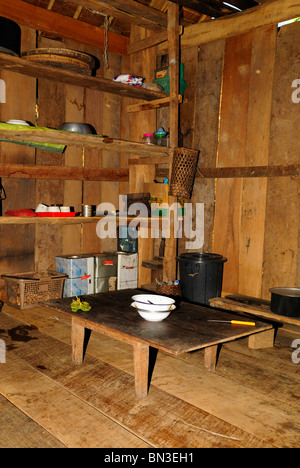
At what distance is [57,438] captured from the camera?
2.29 metres

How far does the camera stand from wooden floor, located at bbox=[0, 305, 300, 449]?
2326 mm

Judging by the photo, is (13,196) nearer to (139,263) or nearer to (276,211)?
(139,263)

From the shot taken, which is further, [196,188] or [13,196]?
[196,188]

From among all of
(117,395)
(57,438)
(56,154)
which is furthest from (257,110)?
(57,438)

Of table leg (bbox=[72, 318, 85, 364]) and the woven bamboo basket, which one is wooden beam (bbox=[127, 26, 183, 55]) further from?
table leg (bbox=[72, 318, 85, 364])

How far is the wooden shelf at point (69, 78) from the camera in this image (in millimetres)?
4207

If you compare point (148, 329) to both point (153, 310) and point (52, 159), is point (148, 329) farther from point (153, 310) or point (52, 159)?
point (52, 159)

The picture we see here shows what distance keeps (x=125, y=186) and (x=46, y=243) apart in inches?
57.9

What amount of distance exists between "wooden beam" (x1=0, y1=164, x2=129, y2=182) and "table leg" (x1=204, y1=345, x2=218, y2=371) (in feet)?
10.4

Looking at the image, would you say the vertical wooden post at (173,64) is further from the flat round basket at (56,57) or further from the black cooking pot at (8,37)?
the black cooking pot at (8,37)

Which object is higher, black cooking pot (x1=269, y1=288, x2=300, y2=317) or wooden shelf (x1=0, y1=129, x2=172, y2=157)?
wooden shelf (x1=0, y1=129, x2=172, y2=157)

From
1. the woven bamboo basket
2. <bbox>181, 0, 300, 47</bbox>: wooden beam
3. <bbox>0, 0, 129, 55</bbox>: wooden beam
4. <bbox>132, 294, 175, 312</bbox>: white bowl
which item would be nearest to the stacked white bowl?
<bbox>132, 294, 175, 312</bbox>: white bowl

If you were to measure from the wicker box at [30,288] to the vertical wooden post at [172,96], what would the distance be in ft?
4.37

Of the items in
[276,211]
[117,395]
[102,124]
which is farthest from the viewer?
[102,124]
